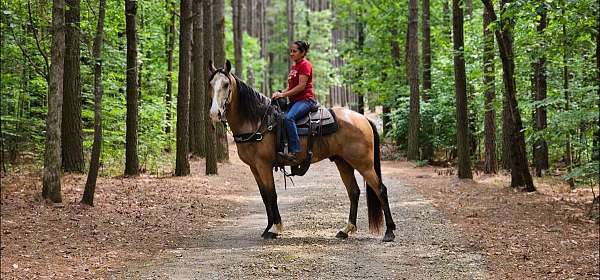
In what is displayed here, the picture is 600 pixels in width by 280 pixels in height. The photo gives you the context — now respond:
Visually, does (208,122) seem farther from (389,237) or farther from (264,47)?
(264,47)

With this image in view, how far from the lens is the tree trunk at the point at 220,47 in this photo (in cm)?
2236

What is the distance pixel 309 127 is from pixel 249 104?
38.0 inches

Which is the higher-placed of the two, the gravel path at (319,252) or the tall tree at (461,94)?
the tall tree at (461,94)

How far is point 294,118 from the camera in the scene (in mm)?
9273

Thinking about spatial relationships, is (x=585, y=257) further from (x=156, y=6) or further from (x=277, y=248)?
(x=156, y=6)

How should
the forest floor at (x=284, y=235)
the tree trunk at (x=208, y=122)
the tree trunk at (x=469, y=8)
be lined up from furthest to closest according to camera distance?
1. the tree trunk at (x=469, y=8)
2. the tree trunk at (x=208, y=122)
3. the forest floor at (x=284, y=235)

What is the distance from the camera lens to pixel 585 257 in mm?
8438

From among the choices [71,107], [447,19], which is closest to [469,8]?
[447,19]

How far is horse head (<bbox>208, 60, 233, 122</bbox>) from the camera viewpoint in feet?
28.0

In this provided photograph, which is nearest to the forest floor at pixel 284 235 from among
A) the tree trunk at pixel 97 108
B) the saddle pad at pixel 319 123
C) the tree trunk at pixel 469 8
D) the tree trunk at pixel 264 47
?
the tree trunk at pixel 97 108

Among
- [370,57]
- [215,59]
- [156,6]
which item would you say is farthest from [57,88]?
[370,57]

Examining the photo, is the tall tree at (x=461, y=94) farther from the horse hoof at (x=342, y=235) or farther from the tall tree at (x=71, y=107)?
the tall tree at (x=71, y=107)

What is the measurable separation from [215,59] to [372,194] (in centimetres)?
1413

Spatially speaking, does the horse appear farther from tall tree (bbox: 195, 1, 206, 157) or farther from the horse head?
tall tree (bbox: 195, 1, 206, 157)
